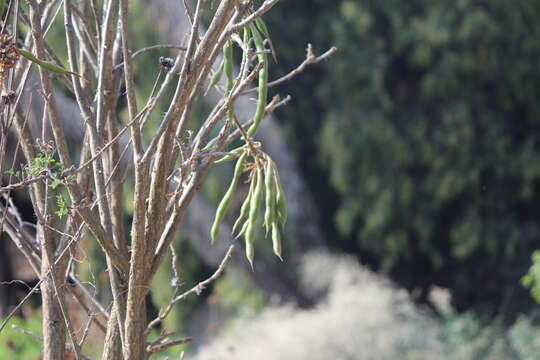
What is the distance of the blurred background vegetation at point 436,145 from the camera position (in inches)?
249

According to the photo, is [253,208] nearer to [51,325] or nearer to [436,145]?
[51,325]

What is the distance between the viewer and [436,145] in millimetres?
6422

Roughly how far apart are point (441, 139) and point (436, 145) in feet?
0.22

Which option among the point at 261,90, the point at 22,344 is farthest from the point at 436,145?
the point at 261,90

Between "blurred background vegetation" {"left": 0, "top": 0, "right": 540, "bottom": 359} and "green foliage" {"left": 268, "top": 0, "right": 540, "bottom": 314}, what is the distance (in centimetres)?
1

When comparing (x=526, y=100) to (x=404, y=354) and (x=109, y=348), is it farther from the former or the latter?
(x=109, y=348)

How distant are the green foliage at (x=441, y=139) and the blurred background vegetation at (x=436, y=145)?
1cm

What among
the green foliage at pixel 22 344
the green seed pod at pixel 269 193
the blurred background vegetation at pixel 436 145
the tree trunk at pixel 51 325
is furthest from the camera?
the blurred background vegetation at pixel 436 145

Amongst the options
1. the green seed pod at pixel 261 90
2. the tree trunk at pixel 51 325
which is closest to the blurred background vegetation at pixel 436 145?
the tree trunk at pixel 51 325

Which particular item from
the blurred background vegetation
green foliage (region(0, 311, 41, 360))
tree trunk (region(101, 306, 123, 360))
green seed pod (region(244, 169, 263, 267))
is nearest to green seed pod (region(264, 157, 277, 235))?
green seed pod (region(244, 169, 263, 267))

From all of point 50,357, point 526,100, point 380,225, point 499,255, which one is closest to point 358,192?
point 380,225

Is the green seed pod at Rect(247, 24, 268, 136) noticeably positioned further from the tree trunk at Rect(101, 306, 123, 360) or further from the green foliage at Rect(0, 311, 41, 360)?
the green foliage at Rect(0, 311, 41, 360)

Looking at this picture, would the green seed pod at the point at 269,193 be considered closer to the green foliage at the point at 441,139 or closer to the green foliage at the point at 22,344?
the green foliage at the point at 22,344

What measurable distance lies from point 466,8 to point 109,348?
18.1ft
